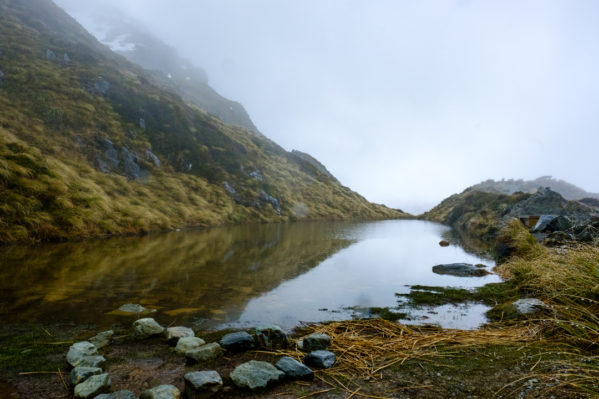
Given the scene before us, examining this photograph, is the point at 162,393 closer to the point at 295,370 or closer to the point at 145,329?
the point at 295,370

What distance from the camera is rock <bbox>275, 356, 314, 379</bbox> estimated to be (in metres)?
2.88

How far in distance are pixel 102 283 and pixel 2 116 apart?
2250 centimetres

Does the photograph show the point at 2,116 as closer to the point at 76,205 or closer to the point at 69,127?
the point at 69,127

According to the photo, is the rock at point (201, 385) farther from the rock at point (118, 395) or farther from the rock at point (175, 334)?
the rock at point (175, 334)

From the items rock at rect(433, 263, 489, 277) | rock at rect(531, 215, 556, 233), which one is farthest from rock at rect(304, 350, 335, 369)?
rock at rect(531, 215, 556, 233)

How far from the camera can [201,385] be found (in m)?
2.59

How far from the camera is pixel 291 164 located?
70.2 meters

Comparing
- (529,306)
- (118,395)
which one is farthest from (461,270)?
(118,395)

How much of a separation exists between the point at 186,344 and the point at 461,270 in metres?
9.55

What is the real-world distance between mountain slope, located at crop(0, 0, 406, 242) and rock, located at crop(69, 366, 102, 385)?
11460mm

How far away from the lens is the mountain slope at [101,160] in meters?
13.0

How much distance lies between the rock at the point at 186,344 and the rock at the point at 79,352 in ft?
3.21

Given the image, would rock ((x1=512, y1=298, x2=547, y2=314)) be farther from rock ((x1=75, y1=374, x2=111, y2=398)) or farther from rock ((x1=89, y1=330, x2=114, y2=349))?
rock ((x1=89, y1=330, x2=114, y2=349))

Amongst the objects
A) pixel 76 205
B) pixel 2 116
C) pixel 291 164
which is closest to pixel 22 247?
pixel 76 205
